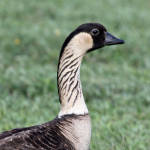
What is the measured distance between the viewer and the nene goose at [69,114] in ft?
13.2

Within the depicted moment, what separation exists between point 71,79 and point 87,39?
0.39 metres

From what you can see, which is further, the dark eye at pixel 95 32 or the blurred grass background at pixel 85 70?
the blurred grass background at pixel 85 70

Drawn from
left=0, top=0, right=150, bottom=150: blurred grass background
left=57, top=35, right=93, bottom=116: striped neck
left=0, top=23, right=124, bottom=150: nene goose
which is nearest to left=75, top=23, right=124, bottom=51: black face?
left=0, top=23, right=124, bottom=150: nene goose

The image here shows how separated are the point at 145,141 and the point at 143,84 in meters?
2.42

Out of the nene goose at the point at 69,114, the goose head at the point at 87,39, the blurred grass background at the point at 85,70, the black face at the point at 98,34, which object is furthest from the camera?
the blurred grass background at the point at 85,70

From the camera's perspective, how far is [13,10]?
38.3 ft

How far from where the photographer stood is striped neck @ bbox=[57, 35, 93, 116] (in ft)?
14.2

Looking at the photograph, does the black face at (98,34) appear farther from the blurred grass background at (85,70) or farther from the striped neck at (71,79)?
the blurred grass background at (85,70)

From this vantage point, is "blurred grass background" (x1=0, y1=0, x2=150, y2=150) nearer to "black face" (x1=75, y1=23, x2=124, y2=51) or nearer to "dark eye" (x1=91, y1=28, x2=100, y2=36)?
"black face" (x1=75, y1=23, x2=124, y2=51)

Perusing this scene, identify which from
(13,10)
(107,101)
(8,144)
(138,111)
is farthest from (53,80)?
(13,10)

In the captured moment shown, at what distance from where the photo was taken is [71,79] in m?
4.37

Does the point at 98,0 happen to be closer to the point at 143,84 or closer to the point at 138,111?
the point at 143,84

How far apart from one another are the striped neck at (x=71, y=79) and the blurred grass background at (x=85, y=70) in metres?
1.04

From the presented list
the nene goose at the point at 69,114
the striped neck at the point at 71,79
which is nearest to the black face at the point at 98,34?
the nene goose at the point at 69,114
